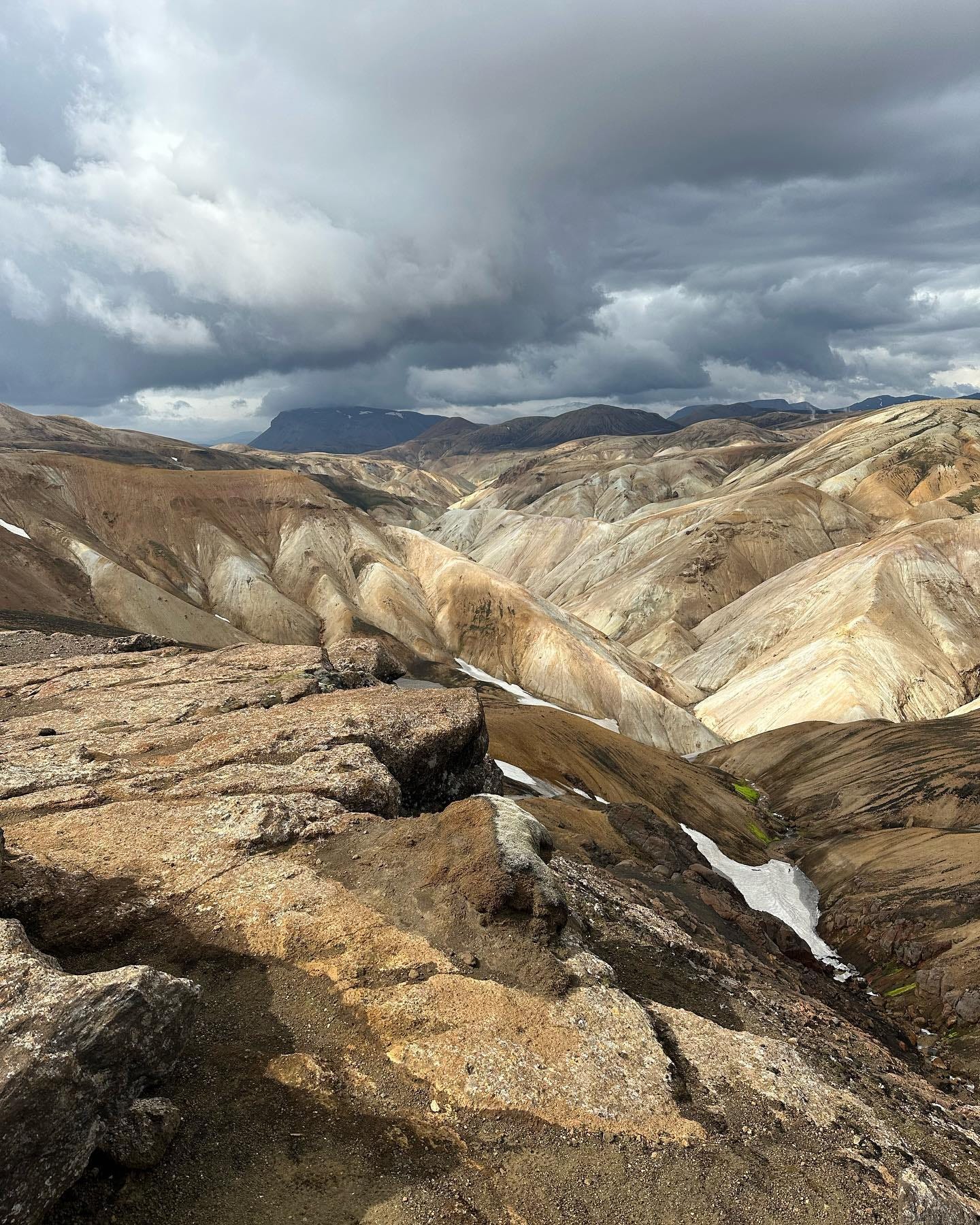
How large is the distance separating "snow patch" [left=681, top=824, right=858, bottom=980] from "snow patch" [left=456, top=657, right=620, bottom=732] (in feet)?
133

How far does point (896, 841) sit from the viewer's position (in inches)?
1841

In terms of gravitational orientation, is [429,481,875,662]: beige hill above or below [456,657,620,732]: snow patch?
above

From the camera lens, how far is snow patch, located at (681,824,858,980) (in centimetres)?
4020

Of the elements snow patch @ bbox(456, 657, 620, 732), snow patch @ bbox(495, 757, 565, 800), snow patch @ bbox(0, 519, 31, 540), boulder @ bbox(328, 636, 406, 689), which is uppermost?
snow patch @ bbox(0, 519, 31, 540)

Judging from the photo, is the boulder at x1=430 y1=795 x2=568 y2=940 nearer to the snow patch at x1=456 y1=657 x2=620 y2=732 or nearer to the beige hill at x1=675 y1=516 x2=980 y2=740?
the snow patch at x1=456 y1=657 x2=620 y2=732

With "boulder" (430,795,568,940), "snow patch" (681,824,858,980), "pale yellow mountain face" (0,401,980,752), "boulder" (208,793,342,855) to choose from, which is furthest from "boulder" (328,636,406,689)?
"pale yellow mountain face" (0,401,980,752)

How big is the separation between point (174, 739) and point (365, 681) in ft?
32.5

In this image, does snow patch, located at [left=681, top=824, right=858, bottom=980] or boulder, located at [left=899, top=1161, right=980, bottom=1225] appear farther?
snow patch, located at [left=681, top=824, right=858, bottom=980]

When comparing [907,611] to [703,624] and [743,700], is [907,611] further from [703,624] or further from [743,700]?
[703,624]

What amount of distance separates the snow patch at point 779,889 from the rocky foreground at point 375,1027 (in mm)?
19293

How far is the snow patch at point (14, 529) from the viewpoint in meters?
93.7

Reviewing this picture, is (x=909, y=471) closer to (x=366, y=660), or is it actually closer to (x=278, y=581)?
(x=278, y=581)

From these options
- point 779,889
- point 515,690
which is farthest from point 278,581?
point 779,889

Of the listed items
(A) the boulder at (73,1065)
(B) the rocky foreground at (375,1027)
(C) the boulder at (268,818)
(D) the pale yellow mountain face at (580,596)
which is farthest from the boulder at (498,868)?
(D) the pale yellow mountain face at (580,596)
